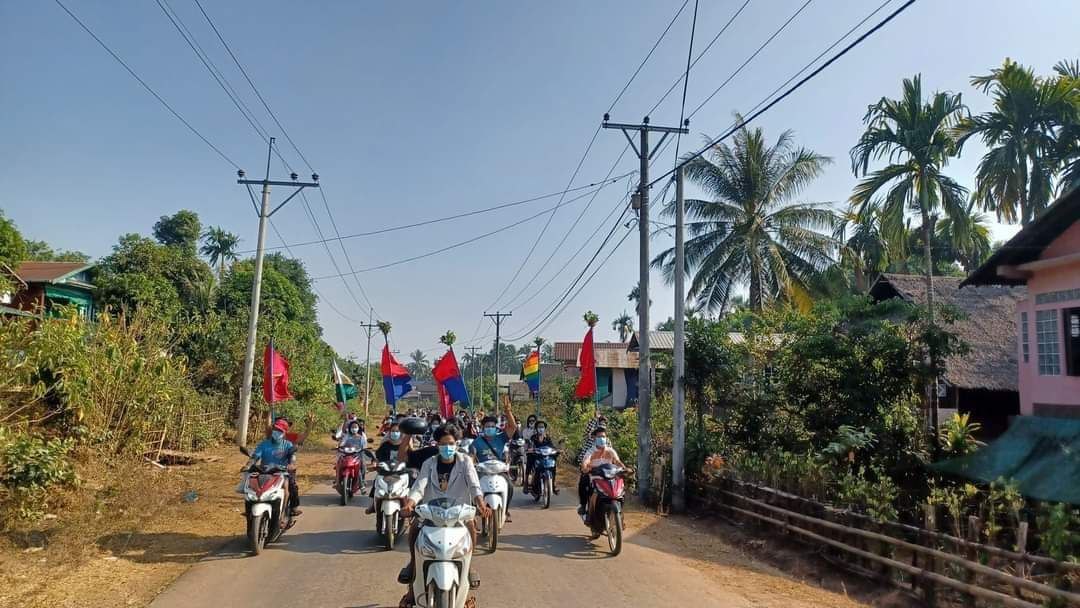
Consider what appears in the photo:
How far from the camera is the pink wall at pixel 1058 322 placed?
1173cm

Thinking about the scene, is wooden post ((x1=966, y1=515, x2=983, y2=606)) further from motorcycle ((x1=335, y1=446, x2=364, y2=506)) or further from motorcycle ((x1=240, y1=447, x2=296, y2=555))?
motorcycle ((x1=335, y1=446, x2=364, y2=506))

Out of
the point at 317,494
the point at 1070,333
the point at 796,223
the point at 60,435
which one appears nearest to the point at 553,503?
the point at 317,494

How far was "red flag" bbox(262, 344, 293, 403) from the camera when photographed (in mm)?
14953

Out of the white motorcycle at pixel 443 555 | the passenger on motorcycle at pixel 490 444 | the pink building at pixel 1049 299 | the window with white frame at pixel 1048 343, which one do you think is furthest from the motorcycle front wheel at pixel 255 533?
the window with white frame at pixel 1048 343

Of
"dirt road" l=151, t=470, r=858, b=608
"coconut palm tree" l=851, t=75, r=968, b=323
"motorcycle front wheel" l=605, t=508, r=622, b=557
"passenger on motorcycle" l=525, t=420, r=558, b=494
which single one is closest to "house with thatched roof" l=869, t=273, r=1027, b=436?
"coconut palm tree" l=851, t=75, r=968, b=323

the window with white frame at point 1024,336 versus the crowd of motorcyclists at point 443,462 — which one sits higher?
the window with white frame at point 1024,336

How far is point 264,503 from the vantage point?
820cm

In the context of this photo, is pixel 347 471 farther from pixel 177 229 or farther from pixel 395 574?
pixel 177 229

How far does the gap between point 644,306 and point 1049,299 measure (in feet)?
22.9

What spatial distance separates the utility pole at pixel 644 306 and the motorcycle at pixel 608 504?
398 cm

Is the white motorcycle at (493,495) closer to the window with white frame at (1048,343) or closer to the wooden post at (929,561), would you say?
the wooden post at (929,561)

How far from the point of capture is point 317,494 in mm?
13578

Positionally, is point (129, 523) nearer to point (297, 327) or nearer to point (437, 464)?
point (437, 464)

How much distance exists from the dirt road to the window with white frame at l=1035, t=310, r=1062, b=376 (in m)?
7.12
